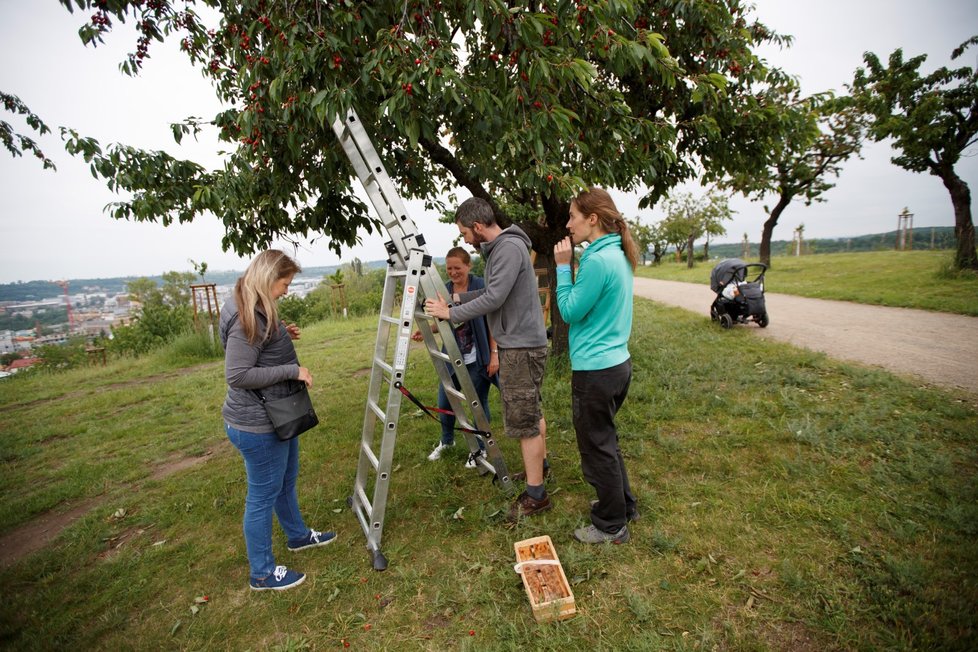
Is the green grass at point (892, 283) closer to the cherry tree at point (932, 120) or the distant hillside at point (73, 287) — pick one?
the cherry tree at point (932, 120)

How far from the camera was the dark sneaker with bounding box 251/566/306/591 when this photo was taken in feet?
9.55

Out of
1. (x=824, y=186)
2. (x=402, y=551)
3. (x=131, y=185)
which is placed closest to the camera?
(x=402, y=551)

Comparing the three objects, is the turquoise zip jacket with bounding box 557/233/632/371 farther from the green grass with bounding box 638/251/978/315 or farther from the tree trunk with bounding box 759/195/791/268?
the tree trunk with bounding box 759/195/791/268

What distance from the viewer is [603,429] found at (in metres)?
2.86

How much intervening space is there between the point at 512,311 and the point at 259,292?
1.57 m

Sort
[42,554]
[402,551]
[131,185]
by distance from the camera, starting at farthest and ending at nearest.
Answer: [131,185] < [42,554] < [402,551]

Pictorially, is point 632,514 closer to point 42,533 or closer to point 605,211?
point 605,211

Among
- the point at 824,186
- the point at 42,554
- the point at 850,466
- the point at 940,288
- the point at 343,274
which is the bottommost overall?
the point at 42,554

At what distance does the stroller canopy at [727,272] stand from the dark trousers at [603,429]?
7332mm

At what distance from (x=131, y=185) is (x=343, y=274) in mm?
22793

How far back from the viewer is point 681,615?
2451 millimetres

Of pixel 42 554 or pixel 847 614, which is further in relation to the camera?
pixel 42 554

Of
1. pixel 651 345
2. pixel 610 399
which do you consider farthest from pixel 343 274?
pixel 610 399

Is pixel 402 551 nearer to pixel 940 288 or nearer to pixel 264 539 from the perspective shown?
pixel 264 539
